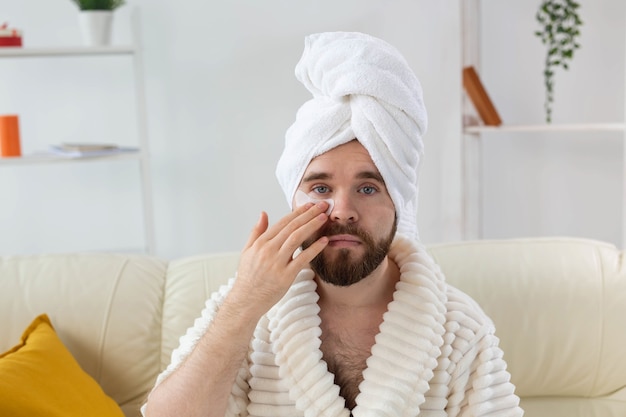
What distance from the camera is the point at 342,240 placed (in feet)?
5.09

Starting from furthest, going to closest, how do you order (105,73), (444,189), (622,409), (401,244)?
1. (444,189)
2. (105,73)
3. (622,409)
4. (401,244)

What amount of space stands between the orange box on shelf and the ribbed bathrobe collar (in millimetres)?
1608

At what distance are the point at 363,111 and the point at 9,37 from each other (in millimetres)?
1839

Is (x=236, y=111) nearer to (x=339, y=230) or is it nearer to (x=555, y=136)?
(x=555, y=136)

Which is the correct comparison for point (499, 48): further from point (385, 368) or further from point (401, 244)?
point (385, 368)

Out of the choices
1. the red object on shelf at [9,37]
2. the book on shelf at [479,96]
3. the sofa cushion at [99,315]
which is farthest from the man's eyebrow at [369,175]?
the red object on shelf at [9,37]

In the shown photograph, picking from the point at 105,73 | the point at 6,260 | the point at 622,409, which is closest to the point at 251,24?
the point at 105,73

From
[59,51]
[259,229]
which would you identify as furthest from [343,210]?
[59,51]

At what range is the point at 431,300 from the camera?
165cm

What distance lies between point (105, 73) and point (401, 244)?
1.95 meters

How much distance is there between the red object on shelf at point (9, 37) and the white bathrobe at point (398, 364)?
1689 millimetres

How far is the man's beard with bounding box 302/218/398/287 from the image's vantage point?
1.55 metres

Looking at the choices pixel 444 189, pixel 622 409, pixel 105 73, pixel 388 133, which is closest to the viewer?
pixel 388 133

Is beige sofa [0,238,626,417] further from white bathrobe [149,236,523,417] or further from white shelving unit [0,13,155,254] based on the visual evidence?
white shelving unit [0,13,155,254]
